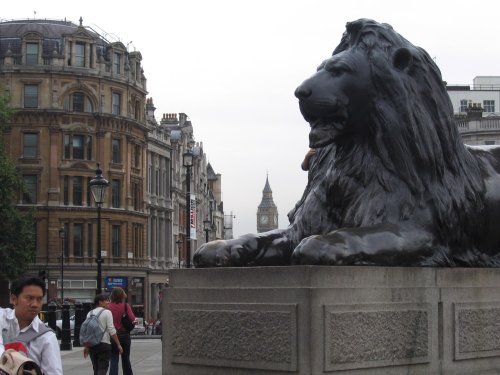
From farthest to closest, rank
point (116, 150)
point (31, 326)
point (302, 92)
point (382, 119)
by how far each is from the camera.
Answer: point (116, 150) → point (382, 119) → point (302, 92) → point (31, 326)

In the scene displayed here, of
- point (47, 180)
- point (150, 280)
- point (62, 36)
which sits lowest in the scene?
point (150, 280)

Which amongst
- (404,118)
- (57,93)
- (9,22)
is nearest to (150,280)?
(57,93)

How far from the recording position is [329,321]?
521 cm

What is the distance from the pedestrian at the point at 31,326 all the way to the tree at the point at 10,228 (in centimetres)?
4363

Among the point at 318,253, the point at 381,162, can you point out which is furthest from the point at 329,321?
the point at 381,162

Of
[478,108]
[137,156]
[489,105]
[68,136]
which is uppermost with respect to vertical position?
[489,105]

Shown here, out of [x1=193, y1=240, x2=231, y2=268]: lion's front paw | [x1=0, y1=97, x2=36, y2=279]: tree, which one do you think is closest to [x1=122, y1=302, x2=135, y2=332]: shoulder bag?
[x1=193, y1=240, x2=231, y2=268]: lion's front paw

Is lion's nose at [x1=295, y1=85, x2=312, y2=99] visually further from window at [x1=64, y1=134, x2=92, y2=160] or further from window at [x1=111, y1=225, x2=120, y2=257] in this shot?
window at [x1=111, y1=225, x2=120, y2=257]

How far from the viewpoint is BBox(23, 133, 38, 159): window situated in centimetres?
6438

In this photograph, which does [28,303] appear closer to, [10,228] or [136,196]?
[10,228]

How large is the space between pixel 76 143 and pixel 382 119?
60421 mm

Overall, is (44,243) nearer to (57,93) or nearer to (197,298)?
(57,93)

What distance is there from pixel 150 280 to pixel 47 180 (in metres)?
13.0

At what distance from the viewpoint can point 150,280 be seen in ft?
238
